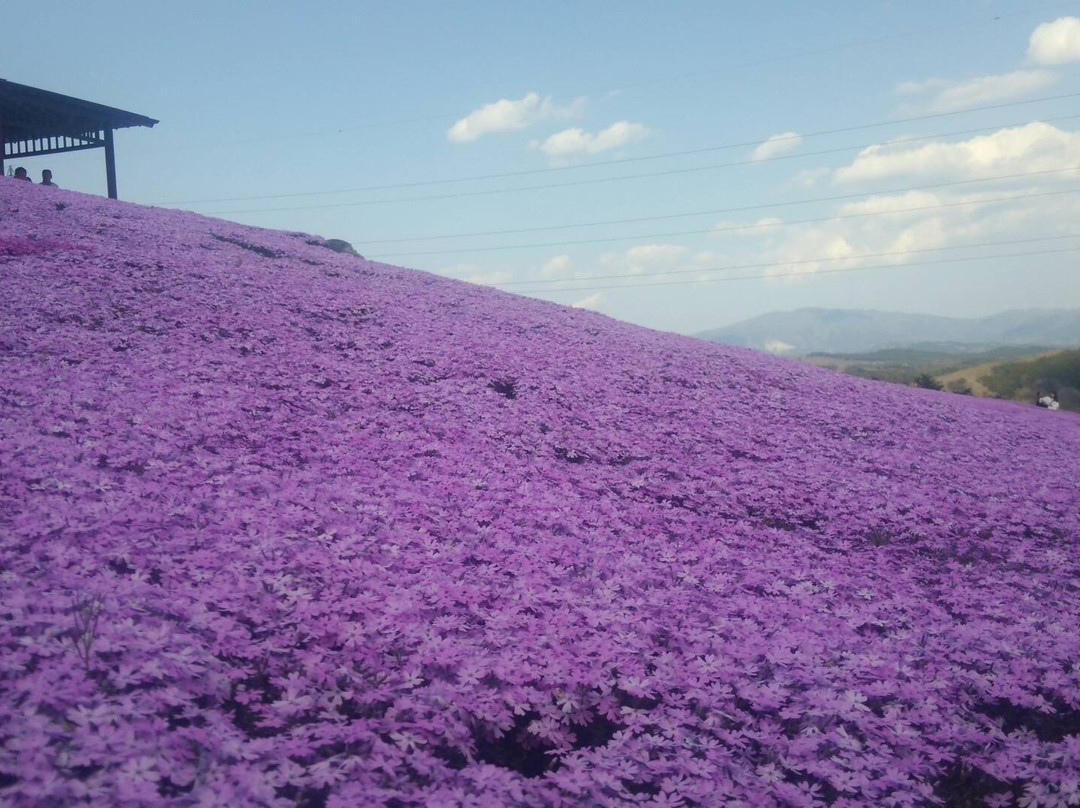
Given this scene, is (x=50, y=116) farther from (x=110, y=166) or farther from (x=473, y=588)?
(x=473, y=588)

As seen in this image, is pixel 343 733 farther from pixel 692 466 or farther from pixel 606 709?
pixel 692 466

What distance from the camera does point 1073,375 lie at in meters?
35.4

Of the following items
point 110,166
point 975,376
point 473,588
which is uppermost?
point 110,166

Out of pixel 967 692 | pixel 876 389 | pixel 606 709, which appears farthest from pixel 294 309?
pixel 876 389

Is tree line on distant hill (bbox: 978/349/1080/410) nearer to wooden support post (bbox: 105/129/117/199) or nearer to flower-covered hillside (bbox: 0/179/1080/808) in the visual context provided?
flower-covered hillside (bbox: 0/179/1080/808)

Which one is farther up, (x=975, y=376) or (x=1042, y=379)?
(x=975, y=376)

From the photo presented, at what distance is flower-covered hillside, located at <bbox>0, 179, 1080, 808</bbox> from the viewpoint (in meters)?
3.73

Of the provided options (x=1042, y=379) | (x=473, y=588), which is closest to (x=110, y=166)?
(x=473, y=588)

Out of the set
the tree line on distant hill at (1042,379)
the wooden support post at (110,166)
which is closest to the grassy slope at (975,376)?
the tree line on distant hill at (1042,379)

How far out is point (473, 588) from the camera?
17.7ft

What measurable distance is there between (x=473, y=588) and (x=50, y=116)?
91.0 ft

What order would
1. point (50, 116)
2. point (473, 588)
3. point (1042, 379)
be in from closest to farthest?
point (473, 588), point (50, 116), point (1042, 379)

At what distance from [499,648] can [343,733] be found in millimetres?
1296

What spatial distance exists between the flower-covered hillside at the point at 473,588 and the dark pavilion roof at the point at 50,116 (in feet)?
48.6
